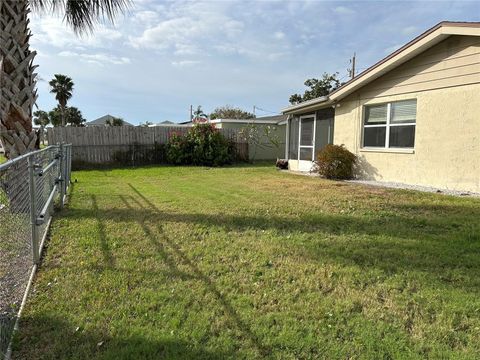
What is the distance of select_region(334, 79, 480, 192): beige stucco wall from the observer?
8.35 m

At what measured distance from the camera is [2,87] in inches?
233

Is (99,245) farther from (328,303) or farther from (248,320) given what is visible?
(328,303)

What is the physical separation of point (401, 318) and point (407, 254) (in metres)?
1.59

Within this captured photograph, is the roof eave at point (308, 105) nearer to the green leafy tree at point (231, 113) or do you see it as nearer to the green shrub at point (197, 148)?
the green shrub at point (197, 148)

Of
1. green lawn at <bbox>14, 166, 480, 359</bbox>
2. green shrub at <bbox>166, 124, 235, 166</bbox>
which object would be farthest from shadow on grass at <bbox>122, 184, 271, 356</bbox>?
green shrub at <bbox>166, 124, 235, 166</bbox>

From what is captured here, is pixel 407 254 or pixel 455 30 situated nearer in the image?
pixel 407 254

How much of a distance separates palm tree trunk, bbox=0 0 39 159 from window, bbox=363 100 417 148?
9.18m

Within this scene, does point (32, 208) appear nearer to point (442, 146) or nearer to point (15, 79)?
point (15, 79)

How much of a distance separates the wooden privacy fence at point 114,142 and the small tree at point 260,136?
4.02 metres

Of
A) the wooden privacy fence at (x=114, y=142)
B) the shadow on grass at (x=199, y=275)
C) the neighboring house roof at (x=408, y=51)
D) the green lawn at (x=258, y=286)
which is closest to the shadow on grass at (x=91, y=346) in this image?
the green lawn at (x=258, y=286)

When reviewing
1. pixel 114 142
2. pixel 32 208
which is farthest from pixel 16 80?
pixel 114 142

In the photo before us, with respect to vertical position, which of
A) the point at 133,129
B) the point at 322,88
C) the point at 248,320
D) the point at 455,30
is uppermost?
the point at 322,88

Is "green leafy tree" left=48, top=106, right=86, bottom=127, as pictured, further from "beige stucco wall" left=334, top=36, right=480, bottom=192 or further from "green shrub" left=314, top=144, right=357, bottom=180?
"beige stucco wall" left=334, top=36, right=480, bottom=192

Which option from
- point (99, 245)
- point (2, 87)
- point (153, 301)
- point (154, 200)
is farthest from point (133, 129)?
point (153, 301)
